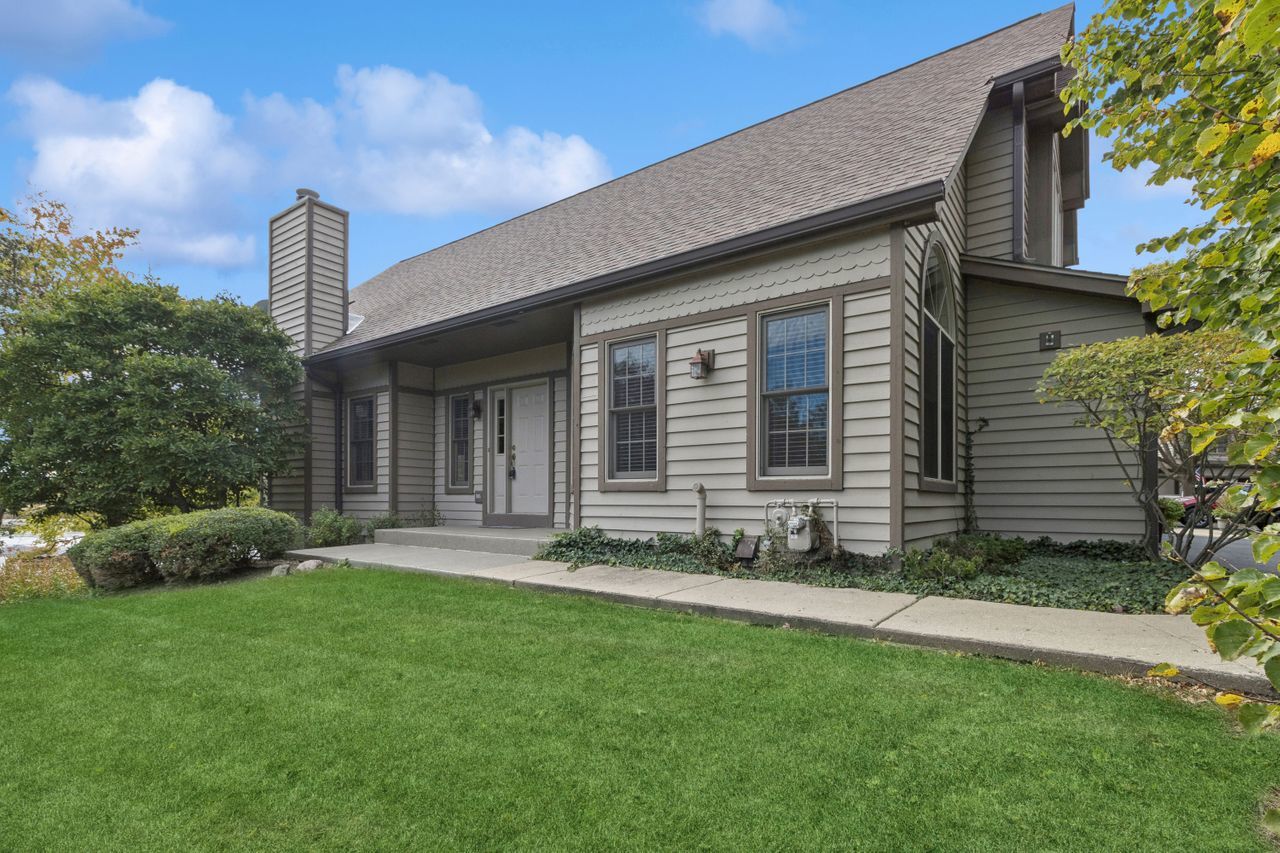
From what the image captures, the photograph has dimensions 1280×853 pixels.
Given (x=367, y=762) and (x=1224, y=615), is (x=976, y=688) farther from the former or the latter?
(x=367, y=762)

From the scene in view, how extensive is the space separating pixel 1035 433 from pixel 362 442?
9.48 m

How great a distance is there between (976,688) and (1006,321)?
17.6ft

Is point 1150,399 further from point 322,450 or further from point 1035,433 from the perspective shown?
point 322,450

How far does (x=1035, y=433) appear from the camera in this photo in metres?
7.02

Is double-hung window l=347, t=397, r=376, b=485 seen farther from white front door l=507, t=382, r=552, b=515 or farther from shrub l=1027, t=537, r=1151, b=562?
shrub l=1027, t=537, r=1151, b=562

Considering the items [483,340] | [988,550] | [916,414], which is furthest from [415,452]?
[988,550]

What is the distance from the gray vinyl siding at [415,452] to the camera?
10.5 meters

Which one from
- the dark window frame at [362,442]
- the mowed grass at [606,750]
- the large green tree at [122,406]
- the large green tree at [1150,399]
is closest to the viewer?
the mowed grass at [606,750]

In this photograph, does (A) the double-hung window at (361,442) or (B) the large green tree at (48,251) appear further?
(B) the large green tree at (48,251)

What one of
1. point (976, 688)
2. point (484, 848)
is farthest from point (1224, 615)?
point (976, 688)

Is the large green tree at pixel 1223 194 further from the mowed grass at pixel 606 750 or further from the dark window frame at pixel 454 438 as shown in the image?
the dark window frame at pixel 454 438

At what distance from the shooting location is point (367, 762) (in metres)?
2.46

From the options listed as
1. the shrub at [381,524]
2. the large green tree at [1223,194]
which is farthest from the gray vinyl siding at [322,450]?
the large green tree at [1223,194]

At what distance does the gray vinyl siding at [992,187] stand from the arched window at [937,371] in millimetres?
1217
